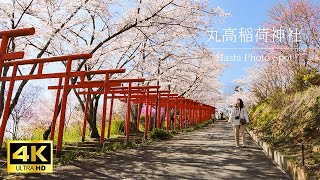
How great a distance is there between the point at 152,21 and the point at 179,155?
3974 millimetres

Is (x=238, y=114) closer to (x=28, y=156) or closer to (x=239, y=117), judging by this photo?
(x=239, y=117)

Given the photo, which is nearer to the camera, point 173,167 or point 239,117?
point 173,167

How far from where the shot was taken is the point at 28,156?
19.7 ft

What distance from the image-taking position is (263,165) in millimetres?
8172

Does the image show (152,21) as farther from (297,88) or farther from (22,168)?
(297,88)

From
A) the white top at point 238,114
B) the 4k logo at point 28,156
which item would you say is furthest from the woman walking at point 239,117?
the 4k logo at point 28,156

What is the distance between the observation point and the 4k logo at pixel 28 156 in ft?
19.5

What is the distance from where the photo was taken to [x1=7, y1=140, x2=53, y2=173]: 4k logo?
5930 millimetres

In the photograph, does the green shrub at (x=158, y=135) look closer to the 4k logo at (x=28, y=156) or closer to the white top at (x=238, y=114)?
the white top at (x=238, y=114)

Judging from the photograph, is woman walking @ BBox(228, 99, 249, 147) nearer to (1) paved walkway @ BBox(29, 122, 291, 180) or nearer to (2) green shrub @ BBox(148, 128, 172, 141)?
(1) paved walkway @ BBox(29, 122, 291, 180)

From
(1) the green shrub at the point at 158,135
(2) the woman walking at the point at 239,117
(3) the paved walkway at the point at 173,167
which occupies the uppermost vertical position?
(2) the woman walking at the point at 239,117

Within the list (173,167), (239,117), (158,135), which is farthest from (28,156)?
(158,135)

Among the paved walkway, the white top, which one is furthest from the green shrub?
the paved walkway

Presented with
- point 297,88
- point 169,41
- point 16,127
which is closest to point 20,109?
point 16,127
